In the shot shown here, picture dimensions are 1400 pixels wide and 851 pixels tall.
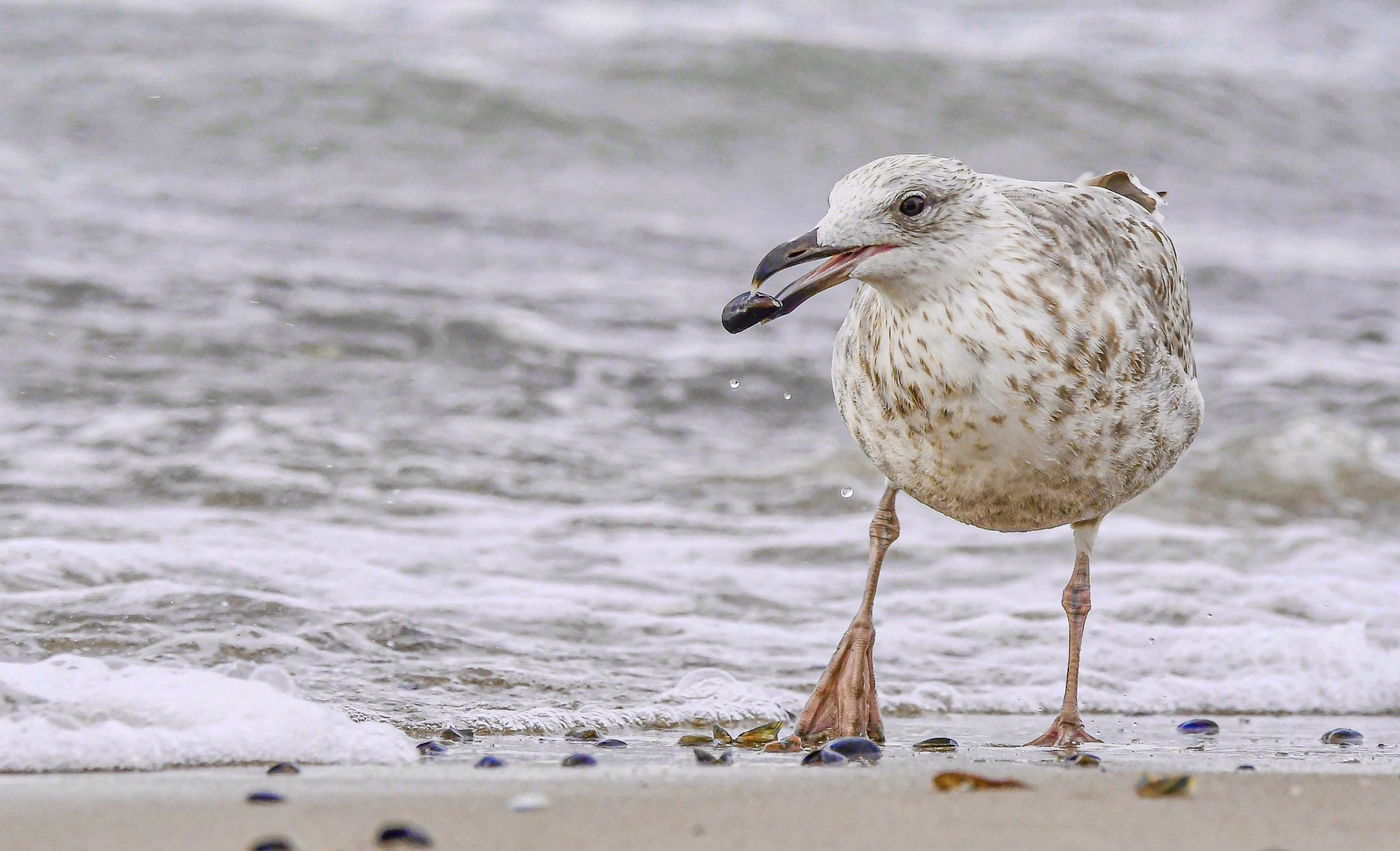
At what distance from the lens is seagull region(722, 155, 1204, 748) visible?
3.82 meters

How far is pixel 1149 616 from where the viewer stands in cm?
615

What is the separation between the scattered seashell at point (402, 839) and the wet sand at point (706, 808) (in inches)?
1.6

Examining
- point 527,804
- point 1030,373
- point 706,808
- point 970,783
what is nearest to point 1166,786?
point 970,783

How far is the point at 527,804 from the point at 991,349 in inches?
61.8

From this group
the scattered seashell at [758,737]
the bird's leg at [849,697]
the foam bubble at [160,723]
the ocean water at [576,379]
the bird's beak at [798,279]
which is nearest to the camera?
the foam bubble at [160,723]

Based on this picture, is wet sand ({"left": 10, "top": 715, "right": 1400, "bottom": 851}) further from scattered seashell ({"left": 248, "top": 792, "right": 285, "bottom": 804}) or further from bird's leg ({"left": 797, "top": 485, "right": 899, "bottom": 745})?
bird's leg ({"left": 797, "top": 485, "right": 899, "bottom": 745})

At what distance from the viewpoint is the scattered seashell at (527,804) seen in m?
3.01

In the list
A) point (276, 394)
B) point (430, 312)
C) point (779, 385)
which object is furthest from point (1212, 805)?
point (430, 312)

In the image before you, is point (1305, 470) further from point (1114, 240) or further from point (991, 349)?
point (991, 349)

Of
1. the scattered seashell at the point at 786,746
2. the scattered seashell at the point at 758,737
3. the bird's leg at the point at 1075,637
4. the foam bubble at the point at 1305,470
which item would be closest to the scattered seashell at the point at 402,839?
the scattered seashell at the point at 786,746

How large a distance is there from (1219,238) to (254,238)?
850 centimetres

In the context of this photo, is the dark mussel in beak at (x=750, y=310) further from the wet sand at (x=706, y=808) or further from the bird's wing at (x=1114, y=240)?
the wet sand at (x=706, y=808)

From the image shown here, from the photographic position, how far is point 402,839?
2713 millimetres

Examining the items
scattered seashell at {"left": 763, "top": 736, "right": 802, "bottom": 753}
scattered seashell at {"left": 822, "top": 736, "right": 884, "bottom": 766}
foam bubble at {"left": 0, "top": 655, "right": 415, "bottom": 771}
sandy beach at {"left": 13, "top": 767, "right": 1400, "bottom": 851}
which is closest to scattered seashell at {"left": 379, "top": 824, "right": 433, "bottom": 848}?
sandy beach at {"left": 13, "top": 767, "right": 1400, "bottom": 851}
